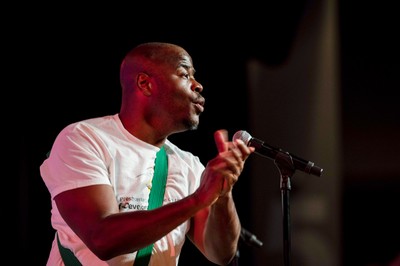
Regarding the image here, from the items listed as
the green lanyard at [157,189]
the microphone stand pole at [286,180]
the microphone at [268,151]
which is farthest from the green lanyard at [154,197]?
the microphone stand pole at [286,180]

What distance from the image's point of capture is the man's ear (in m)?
2.83

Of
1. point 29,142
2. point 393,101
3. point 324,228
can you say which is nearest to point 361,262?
point 324,228

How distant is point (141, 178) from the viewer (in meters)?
2.59

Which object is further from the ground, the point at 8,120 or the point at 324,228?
A: the point at 8,120

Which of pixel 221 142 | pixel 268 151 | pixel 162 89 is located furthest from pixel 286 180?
pixel 162 89

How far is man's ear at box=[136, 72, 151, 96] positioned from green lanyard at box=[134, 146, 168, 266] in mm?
290

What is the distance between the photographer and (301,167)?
8.26ft

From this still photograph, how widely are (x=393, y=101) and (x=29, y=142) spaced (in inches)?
113

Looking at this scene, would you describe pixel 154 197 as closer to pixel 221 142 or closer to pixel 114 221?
pixel 114 221

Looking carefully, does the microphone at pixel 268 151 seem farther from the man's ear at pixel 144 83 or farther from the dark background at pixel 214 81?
the dark background at pixel 214 81

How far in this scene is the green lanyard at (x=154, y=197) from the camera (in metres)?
2.46

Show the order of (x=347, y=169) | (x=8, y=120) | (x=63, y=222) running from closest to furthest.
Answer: (x=63, y=222), (x=8, y=120), (x=347, y=169)

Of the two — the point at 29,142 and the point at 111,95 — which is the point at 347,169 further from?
the point at 29,142

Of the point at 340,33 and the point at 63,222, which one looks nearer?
the point at 63,222
